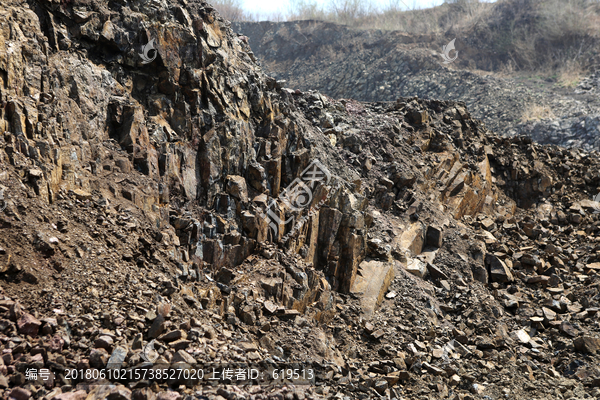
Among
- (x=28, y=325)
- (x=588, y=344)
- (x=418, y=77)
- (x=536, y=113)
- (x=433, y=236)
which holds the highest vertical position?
(x=418, y=77)

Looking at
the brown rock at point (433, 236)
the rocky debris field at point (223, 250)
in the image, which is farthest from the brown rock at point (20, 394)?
the brown rock at point (433, 236)

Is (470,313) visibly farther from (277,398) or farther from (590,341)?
(277,398)

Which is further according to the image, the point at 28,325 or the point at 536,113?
the point at 536,113

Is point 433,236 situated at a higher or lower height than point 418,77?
lower

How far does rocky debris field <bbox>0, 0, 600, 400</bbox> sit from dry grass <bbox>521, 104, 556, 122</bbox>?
16.4 meters

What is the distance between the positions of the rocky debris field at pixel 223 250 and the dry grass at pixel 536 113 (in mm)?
16413

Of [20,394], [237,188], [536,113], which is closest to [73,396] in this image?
A: [20,394]

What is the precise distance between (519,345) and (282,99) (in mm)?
9273

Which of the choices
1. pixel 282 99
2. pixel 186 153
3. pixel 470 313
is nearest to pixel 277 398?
pixel 186 153

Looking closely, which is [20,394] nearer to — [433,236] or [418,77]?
[433,236]

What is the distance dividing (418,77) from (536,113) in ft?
33.1

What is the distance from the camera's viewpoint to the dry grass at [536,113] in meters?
29.4

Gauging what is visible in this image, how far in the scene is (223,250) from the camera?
365 inches

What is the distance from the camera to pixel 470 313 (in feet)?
37.4
